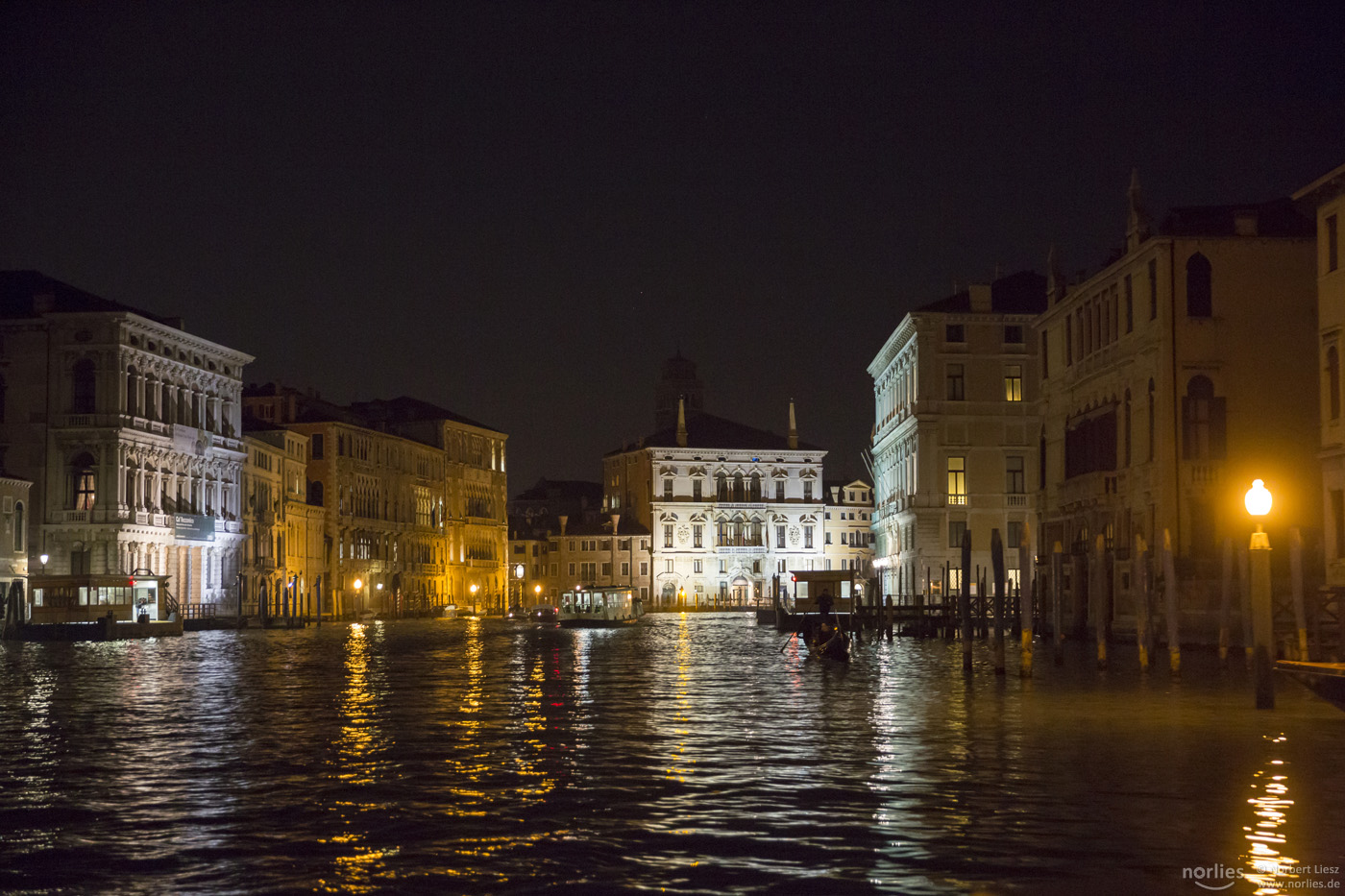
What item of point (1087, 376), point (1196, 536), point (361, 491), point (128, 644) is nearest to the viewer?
point (1196, 536)

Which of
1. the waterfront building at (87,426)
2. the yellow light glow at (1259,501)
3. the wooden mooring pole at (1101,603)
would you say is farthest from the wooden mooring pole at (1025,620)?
the waterfront building at (87,426)

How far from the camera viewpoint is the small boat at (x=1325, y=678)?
19.0m

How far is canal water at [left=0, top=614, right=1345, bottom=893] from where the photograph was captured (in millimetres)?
10812

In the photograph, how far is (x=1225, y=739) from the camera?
18703mm

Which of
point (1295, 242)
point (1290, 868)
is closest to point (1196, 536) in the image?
point (1295, 242)

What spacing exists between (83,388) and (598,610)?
28161 mm

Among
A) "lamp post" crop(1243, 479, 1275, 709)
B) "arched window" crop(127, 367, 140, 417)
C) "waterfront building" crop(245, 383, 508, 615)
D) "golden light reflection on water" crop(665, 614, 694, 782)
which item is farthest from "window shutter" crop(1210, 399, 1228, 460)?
"waterfront building" crop(245, 383, 508, 615)

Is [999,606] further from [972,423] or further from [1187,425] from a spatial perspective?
[972,423]

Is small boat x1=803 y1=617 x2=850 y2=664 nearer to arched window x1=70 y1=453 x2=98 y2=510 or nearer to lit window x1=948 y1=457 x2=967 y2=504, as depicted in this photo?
lit window x1=948 y1=457 x2=967 y2=504

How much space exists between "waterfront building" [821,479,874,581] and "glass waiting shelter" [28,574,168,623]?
270ft

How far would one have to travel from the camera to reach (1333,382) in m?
32.2

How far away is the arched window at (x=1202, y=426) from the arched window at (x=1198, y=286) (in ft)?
5.51

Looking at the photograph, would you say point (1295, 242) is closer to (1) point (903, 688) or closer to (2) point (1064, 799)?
(1) point (903, 688)

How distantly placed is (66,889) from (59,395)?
62.7 m
